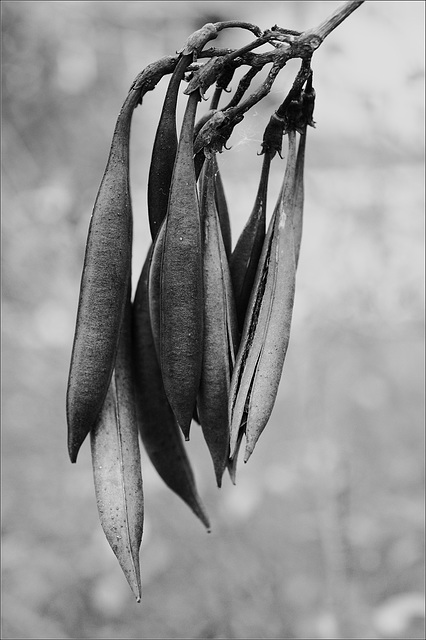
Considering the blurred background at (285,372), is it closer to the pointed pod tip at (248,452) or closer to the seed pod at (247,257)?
the seed pod at (247,257)

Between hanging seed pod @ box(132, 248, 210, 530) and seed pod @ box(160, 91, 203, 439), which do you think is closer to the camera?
seed pod @ box(160, 91, 203, 439)

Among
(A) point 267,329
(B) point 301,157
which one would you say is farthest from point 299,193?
(A) point 267,329

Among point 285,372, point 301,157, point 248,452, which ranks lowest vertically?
point 285,372

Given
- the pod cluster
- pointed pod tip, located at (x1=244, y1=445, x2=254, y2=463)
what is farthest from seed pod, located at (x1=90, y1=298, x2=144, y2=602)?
pointed pod tip, located at (x1=244, y1=445, x2=254, y2=463)

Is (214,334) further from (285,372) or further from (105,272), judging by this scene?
(285,372)

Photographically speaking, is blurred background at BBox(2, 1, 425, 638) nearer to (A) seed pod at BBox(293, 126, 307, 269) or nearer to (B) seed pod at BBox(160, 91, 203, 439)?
(A) seed pod at BBox(293, 126, 307, 269)

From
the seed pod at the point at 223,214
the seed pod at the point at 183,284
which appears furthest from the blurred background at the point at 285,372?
the seed pod at the point at 183,284
